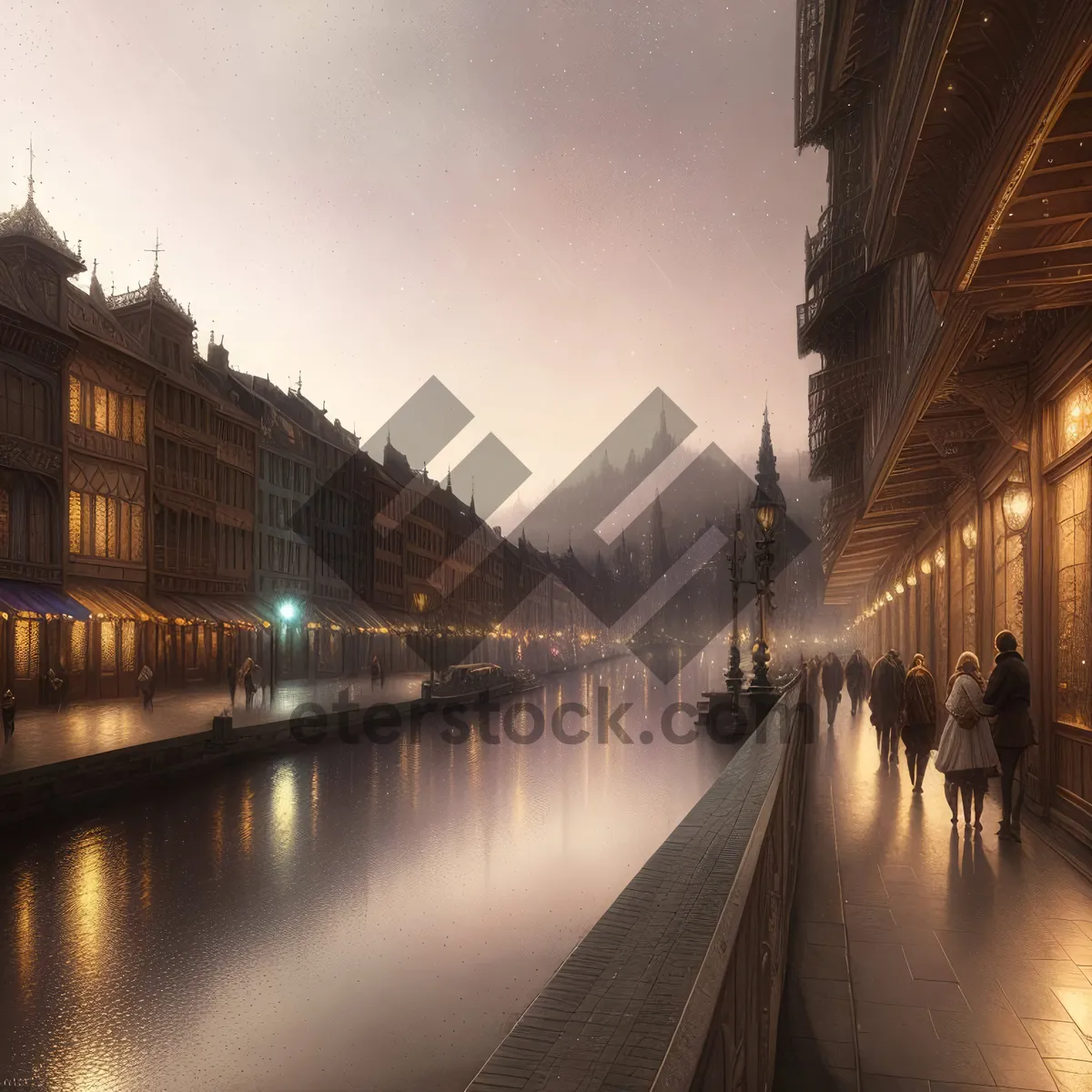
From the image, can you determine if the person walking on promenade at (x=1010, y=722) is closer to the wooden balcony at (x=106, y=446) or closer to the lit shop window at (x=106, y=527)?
the lit shop window at (x=106, y=527)

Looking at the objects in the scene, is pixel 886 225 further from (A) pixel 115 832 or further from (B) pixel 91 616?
(B) pixel 91 616

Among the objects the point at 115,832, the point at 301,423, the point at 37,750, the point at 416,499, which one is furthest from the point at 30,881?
the point at 416,499

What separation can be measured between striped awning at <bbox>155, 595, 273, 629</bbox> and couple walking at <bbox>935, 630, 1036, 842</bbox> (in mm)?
34709

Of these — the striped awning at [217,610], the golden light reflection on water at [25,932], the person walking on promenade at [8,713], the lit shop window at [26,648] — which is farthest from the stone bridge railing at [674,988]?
the striped awning at [217,610]

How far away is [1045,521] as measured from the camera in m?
11.5

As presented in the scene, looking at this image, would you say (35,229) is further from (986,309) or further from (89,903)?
(986,309)

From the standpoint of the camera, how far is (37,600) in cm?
3111

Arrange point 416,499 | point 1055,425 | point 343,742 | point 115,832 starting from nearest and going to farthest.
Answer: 1. point 1055,425
2. point 115,832
3. point 343,742
4. point 416,499

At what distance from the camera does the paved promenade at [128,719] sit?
19.6m

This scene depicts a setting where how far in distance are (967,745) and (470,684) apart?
35087mm

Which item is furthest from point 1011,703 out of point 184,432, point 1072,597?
point 184,432

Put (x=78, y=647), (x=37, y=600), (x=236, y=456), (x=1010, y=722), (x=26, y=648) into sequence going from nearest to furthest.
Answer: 1. (x=1010, y=722)
2. (x=26, y=648)
3. (x=37, y=600)
4. (x=78, y=647)
5. (x=236, y=456)

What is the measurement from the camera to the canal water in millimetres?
6641

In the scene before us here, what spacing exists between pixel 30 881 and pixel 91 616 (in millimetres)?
25334
